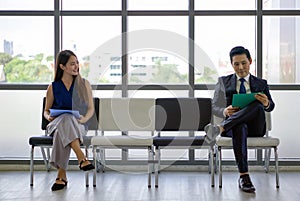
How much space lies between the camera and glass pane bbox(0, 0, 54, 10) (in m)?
5.43

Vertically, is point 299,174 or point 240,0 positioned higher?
point 240,0

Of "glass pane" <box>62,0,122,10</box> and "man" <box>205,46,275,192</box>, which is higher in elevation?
"glass pane" <box>62,0,122,10</box>

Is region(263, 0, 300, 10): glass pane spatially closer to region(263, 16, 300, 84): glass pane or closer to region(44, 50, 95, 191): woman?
region(263, 16, 300, 84): glass pane

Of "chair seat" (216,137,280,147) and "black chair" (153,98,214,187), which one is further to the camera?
"black chair" (153,98,214,187)

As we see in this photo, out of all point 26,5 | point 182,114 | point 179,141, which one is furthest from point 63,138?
point 26,5

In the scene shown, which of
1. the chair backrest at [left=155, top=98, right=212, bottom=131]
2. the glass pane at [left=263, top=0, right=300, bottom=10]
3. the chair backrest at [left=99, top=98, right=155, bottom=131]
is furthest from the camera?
the glass pane at [left=263, top=0, right=300, bottom=10]

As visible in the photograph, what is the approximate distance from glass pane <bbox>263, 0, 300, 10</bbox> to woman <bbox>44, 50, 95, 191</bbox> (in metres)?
2.30

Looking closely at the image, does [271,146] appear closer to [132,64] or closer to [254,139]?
[254,139]

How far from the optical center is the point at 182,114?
16.2ft

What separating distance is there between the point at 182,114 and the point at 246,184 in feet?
3.73

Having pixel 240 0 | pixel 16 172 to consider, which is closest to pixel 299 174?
pixel 240 0

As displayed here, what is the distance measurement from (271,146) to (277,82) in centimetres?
123

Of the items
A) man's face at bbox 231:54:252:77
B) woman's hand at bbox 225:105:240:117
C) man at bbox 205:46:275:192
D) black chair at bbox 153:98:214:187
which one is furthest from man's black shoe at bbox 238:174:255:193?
man's face at bbox 231:54:252:77

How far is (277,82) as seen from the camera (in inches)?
211
